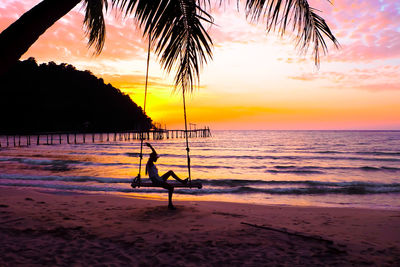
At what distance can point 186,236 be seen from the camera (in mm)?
4902

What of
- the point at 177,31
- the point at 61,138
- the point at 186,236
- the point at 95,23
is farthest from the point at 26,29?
the point at 61,138

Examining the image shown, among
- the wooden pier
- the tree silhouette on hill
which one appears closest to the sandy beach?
the wooden pier

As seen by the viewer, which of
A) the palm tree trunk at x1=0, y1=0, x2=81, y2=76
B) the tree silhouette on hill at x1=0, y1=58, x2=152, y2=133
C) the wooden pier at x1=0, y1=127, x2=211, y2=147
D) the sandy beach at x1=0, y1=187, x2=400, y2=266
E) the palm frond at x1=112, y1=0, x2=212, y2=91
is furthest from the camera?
the tree silhouette on hill at x1=0, y1=58, x2=152, y2=133

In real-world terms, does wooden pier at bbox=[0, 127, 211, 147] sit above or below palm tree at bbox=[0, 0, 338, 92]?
below

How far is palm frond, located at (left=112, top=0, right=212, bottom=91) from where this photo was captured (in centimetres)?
234

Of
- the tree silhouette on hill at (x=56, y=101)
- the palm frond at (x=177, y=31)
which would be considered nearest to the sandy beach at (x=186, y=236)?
the palm frond at (x=177, y=31)

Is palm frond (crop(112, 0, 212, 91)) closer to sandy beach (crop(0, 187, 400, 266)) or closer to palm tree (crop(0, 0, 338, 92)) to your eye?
palm tree (crop(0, 0, 338, 92))

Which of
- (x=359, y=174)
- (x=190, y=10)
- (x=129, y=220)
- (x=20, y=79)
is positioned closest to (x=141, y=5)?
(x=190, y=10)

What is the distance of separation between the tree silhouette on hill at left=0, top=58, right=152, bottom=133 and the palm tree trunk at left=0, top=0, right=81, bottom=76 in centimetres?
7021

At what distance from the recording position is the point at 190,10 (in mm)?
2479

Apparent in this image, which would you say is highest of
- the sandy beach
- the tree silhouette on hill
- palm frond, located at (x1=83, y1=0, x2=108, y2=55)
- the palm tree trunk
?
the tree silhouette on hill

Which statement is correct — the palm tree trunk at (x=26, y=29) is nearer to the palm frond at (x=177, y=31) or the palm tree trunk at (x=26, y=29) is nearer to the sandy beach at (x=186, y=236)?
the palm frond at (x=177, y=31)

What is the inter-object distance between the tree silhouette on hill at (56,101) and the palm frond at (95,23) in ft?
224

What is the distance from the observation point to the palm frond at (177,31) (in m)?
2.34
